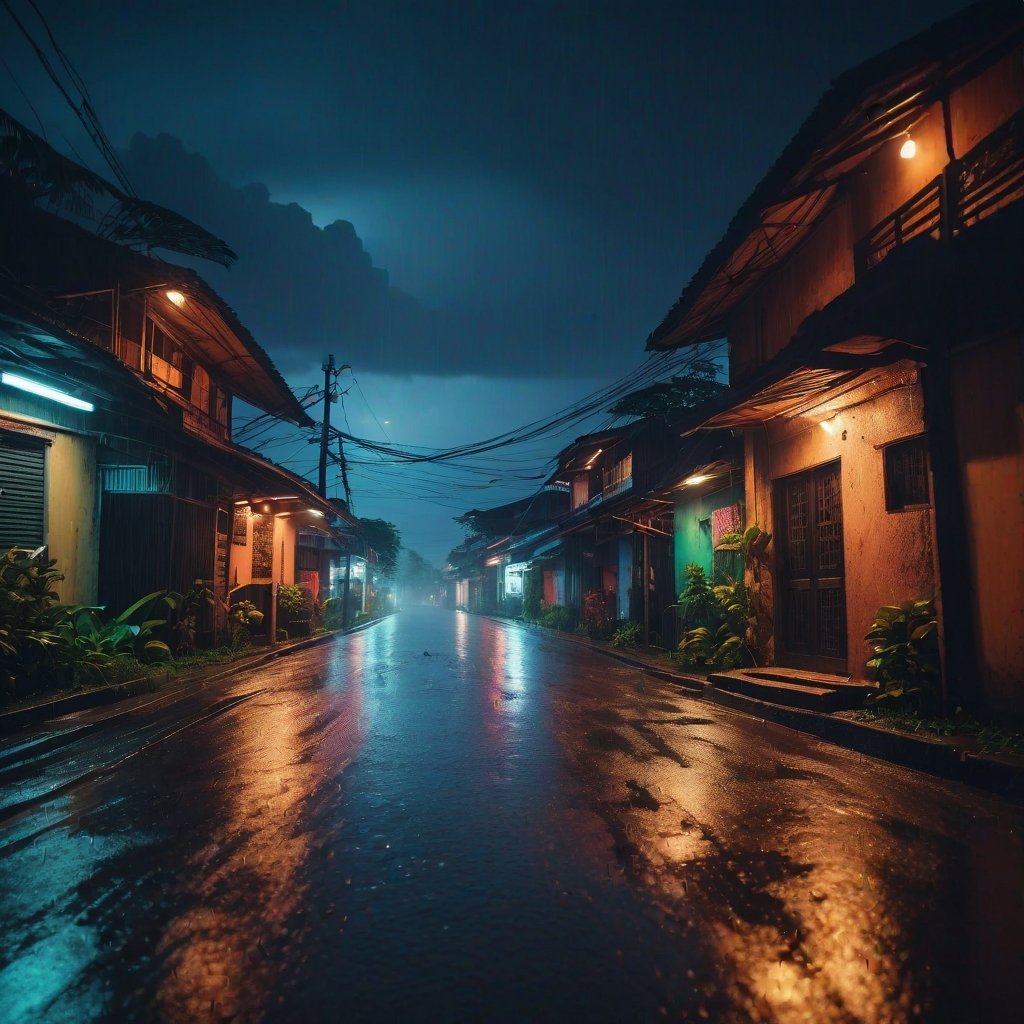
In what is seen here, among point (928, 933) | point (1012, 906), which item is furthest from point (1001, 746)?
point (928, 933)

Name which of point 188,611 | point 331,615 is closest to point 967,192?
point 188,611

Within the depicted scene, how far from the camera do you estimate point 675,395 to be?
2869 centimetres

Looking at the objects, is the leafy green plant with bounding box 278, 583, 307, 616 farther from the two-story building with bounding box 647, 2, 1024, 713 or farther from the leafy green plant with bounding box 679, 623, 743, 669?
the two-story building with bounding box 647, 2, 1024, 713

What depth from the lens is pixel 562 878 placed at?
348cm

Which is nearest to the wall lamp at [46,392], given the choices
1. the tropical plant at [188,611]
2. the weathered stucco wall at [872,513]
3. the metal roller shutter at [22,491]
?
the metal roller shutter at [22,491]

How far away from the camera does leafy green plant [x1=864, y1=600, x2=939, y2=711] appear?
7516 mm

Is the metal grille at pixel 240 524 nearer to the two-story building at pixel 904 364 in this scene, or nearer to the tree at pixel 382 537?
the two-story building at pixel 904 364

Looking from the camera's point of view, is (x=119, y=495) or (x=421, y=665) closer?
(x=119, y=495)

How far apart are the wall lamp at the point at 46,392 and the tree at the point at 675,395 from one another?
66.7 feet

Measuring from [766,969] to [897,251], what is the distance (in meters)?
8.31

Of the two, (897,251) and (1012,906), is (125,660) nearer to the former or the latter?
(1012,906)

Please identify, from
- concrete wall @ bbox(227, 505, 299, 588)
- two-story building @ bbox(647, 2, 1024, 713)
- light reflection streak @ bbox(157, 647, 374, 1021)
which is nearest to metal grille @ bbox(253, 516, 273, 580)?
concrete wall @ bbox(227, 505, 299, 588)

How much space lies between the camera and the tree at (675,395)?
2822cm

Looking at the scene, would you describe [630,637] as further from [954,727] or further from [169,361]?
[169,361]
